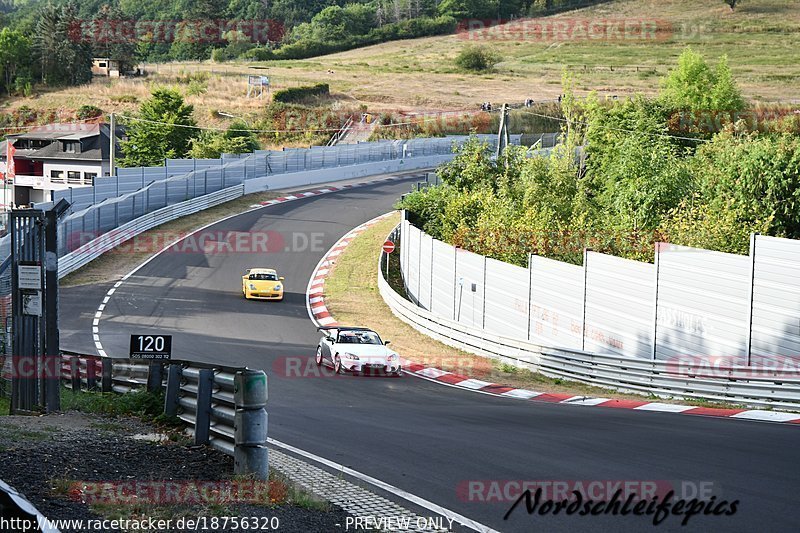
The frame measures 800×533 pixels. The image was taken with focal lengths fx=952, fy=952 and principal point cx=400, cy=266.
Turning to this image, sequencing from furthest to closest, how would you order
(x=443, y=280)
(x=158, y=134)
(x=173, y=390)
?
(x=158, y=134)
(x=443, y=280)
(x=173, y=390)

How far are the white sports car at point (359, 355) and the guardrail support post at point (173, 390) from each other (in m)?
13.1

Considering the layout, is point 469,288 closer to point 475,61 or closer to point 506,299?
point 506,299

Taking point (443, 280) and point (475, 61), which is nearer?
point (443, 280)

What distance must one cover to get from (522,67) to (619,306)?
122300mm

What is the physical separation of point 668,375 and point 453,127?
2931 inches

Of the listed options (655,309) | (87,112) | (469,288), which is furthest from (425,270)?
(87,112)

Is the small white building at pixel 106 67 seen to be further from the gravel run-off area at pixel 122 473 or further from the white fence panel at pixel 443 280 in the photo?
the gravel run-off area at pixel 122 473

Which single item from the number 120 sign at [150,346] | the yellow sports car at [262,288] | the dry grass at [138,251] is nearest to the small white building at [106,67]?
the dry grass at [138,251]

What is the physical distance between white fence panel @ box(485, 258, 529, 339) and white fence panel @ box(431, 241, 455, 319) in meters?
2.92

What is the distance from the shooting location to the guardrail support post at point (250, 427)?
823cm

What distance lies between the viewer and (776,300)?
740 inches

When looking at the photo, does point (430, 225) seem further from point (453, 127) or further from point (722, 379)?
point (453, 127)

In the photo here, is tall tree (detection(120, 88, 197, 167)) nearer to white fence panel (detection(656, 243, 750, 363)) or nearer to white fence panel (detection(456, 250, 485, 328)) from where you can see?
white fence panel (detection(456, 250, 485, 328))

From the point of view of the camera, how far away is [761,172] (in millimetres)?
37875
